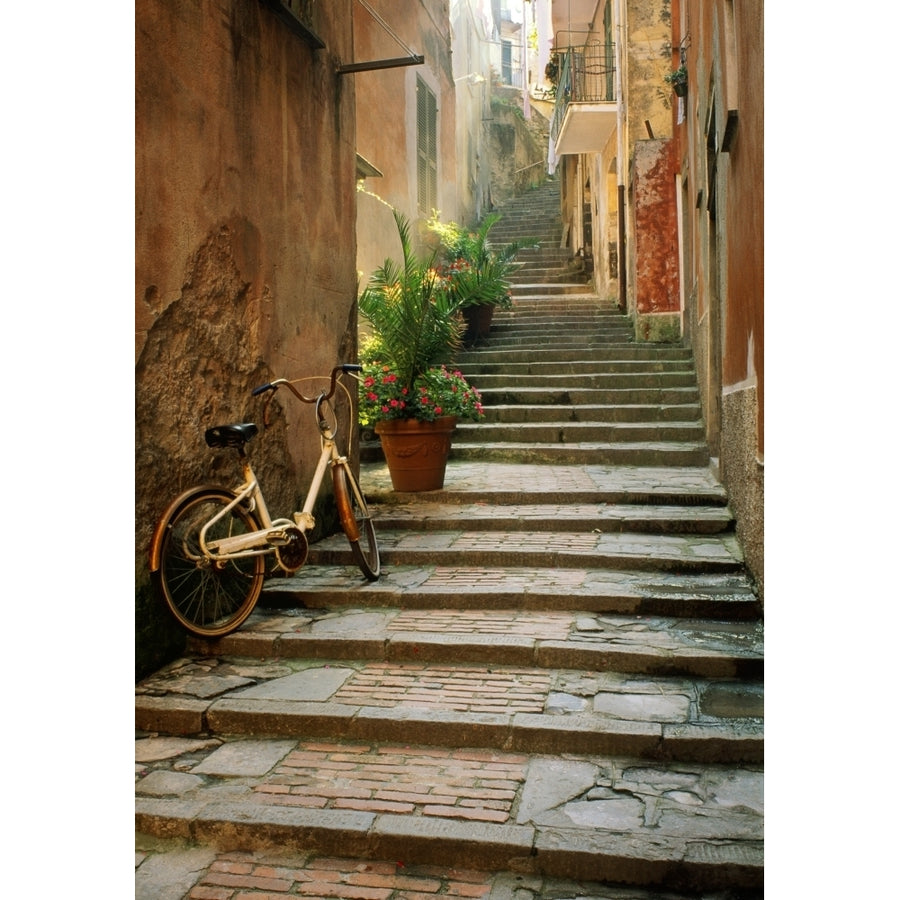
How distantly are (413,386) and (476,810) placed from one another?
4208mm

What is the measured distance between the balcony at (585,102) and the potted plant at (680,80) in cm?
534

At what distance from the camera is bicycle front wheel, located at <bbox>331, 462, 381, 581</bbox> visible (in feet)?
16.2

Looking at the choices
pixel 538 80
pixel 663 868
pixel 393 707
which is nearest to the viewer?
pixel 663 868

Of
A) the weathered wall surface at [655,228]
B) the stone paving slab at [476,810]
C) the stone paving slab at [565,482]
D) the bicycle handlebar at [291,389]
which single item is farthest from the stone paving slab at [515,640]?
the weathered wall surface at [655,228]

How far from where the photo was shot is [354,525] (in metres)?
4.95

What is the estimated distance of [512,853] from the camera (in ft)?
9.32

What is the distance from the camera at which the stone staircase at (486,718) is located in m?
2.85

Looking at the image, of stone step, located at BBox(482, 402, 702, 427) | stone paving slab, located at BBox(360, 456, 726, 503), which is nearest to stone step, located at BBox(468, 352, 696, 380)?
stone step, located at BBox(482, 402, 702, 427)

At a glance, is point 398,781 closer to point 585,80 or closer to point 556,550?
point 556,550

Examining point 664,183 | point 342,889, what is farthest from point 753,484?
point 664,183

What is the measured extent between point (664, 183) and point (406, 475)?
6271mm

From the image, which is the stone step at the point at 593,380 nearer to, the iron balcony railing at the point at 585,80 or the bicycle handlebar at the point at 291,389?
the bicycle handlebar at the point at 291,389

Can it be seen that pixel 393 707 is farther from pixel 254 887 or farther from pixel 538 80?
pixel 538 80

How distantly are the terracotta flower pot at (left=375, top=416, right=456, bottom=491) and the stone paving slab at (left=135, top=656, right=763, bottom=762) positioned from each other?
8.85 ft
